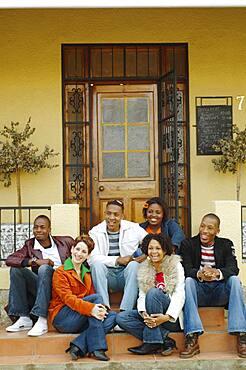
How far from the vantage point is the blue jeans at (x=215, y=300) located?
6387 millimetres

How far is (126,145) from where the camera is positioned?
934 cm

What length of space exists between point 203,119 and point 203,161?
536mm

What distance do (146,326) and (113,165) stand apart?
11.0 feet

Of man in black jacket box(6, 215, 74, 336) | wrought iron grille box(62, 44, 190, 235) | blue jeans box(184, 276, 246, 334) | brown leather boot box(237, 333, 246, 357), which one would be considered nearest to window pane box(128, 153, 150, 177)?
wrought iron grille box(62, 44, 190, 235)

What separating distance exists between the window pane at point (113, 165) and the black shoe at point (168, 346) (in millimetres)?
3235

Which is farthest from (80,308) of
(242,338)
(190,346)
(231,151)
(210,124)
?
(210,124)

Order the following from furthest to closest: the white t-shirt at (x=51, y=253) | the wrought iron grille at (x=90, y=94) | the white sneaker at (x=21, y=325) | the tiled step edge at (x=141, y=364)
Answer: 1. the wrought iron grille at (x=90, y=94)
2. the white t-shirt at (x=51, y=253)
3. the white sneaker at (x=21, y=325)
4. the tiled step edge at (x=141, y=364)

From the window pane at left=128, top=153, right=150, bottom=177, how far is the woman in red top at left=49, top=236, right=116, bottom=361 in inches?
106

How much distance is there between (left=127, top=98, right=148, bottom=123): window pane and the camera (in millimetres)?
9367

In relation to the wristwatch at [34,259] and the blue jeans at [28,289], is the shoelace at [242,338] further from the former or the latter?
the wristwatch at [34,259]

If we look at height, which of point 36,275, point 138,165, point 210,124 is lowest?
point 36,275

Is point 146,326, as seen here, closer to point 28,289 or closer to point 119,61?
point 28,289

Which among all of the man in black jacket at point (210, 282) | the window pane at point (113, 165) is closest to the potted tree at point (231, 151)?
the window pane at point (113, 165)

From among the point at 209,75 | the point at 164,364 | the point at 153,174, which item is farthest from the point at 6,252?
the point at 209,75
